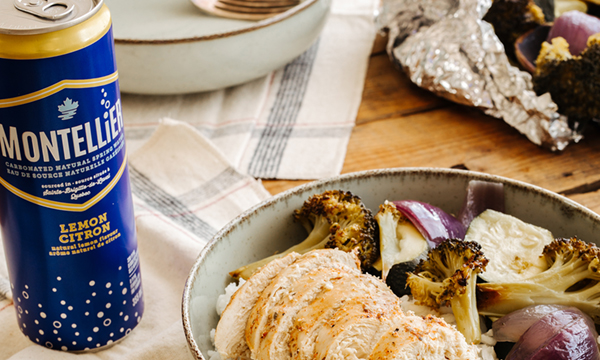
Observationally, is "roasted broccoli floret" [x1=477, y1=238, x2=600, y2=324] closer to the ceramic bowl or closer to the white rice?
the white rice

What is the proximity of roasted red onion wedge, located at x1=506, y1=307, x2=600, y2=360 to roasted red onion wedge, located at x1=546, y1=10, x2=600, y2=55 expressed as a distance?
43.2 inches

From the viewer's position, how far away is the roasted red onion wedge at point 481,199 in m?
1.09

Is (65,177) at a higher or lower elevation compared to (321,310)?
higher

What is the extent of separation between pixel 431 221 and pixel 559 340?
309mm

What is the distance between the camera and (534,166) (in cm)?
153

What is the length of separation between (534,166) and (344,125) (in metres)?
0.54

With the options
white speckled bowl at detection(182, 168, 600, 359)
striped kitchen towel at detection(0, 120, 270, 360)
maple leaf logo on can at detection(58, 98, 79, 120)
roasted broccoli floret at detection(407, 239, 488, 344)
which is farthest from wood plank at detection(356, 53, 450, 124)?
maple leaf logo on can at detection(58, 98, 79, 120)

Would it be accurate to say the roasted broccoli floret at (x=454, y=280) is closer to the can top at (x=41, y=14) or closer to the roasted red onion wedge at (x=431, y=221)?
the roasted red onion wedge at (x=431, y=221)

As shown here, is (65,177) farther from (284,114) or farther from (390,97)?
(390,97)

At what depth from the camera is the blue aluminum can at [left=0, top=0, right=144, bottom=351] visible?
0.75m

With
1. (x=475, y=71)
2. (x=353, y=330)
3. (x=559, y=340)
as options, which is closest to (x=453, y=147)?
(x=475, y=71)

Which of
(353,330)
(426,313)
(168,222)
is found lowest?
(168,222)

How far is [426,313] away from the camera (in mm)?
927

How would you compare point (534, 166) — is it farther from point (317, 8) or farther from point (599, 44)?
point (317, 8)
